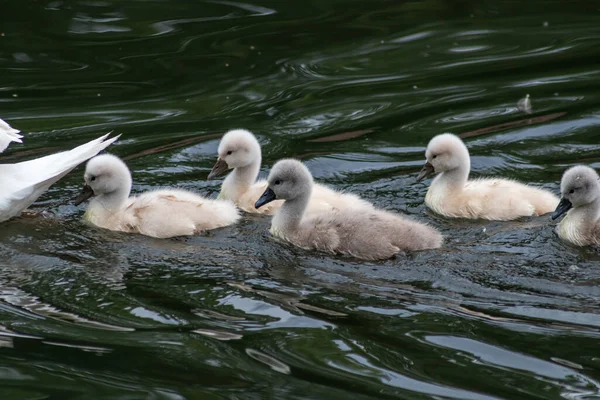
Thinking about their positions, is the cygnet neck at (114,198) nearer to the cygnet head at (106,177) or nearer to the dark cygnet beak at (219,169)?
the cygnet head at (106,177)

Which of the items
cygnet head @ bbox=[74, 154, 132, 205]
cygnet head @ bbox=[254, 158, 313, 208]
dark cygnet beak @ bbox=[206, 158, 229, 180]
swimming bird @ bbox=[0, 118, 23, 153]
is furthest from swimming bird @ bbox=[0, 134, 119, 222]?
Result: cygnet head @ bbox=[254, 158, 313, 208]

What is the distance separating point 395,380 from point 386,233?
1.77 meters

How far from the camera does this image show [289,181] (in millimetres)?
7016

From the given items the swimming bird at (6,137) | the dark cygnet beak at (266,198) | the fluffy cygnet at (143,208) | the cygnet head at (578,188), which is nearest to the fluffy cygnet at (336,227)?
the dark cygnet beak at (266,198)

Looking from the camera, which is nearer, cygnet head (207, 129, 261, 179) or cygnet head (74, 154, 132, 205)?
cygnet head (74, 154, 132, 205)

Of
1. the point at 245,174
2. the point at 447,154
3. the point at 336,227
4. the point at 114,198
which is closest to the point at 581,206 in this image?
the point at 447,154

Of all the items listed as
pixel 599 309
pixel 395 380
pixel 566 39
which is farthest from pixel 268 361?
pixel 566 39

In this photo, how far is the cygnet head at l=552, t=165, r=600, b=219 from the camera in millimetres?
6828

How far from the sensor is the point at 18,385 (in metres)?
4.98

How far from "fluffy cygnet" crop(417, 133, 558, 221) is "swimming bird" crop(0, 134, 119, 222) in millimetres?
2132

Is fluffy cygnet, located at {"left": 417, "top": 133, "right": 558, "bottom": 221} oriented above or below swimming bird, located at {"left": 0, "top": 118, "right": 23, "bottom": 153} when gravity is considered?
below

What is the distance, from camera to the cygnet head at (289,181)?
700cm

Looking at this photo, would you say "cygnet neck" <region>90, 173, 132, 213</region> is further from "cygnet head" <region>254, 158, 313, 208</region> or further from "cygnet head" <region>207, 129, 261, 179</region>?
"cygnet head" <region>254, 158, 313, 208</region>

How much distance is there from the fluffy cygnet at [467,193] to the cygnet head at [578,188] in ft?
1.44
